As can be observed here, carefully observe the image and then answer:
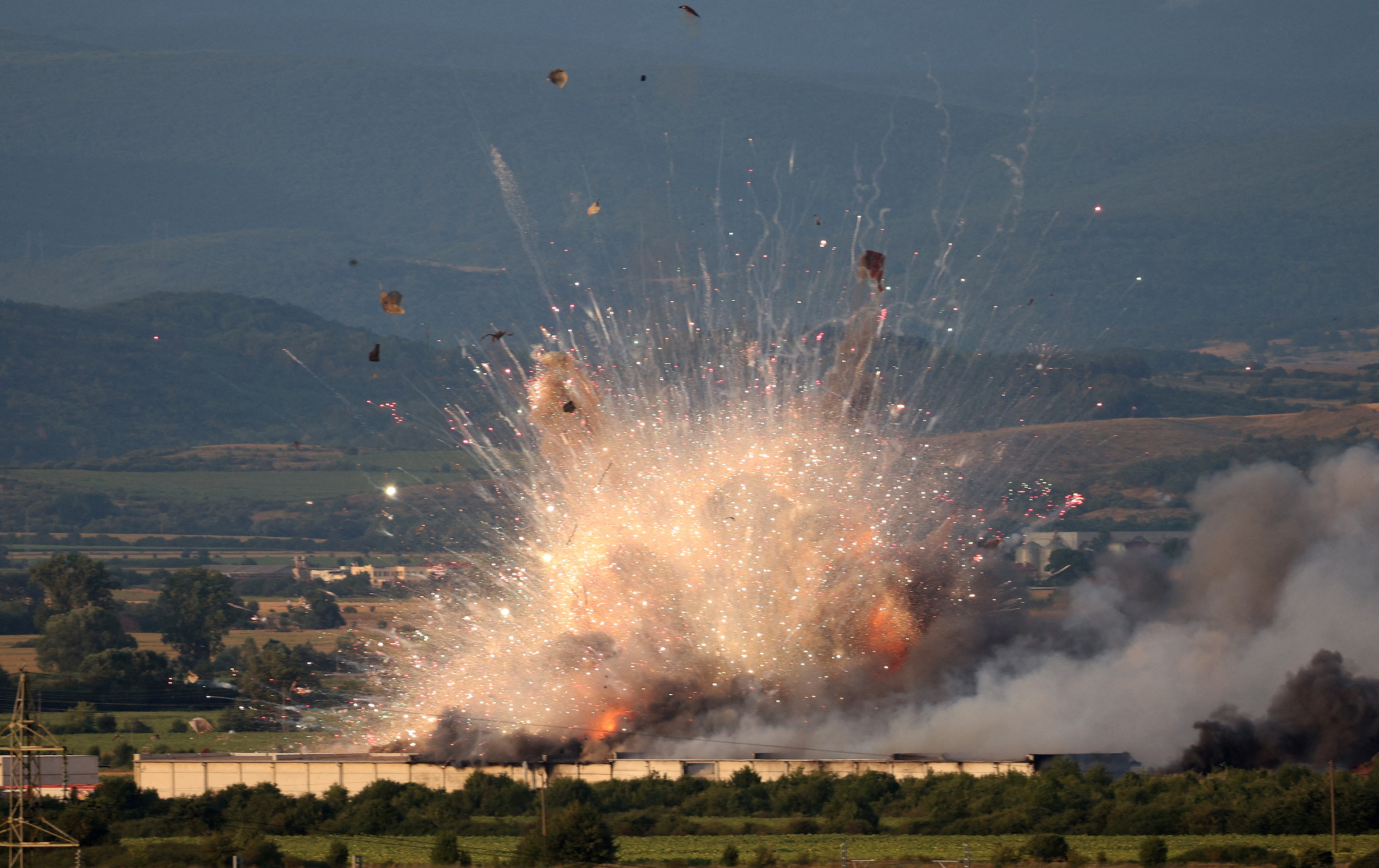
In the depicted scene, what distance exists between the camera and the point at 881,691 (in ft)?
320

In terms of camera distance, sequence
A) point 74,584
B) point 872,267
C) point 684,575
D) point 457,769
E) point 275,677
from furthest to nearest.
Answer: point 74,584, point 275,677, point 872,267, point 457,769, point 684,575

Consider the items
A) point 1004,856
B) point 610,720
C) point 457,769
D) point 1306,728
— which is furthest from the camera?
point 610,720

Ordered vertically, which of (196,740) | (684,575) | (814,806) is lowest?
(814,806)

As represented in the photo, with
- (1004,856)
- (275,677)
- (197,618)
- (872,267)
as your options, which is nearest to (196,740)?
(275,677)

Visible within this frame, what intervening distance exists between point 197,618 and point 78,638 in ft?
36.5

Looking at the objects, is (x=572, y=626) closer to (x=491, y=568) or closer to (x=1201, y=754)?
(x=491, y=568)

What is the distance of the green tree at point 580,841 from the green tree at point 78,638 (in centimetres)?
9922

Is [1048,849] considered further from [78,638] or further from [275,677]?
[78,638]

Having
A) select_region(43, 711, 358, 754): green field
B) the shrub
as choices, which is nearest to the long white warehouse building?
select_region(43, 711, 358, 754): green field

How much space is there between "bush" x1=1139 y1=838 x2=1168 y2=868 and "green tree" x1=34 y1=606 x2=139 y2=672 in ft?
376

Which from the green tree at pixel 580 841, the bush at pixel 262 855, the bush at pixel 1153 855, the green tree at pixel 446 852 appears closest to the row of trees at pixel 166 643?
the bush at pixel 262 855

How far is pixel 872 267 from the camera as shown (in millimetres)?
96812

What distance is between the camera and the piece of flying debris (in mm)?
95125

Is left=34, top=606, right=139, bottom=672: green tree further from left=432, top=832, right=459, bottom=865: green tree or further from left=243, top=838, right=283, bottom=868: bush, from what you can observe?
left=432, top=832, right=459, bottom=865: green tree
